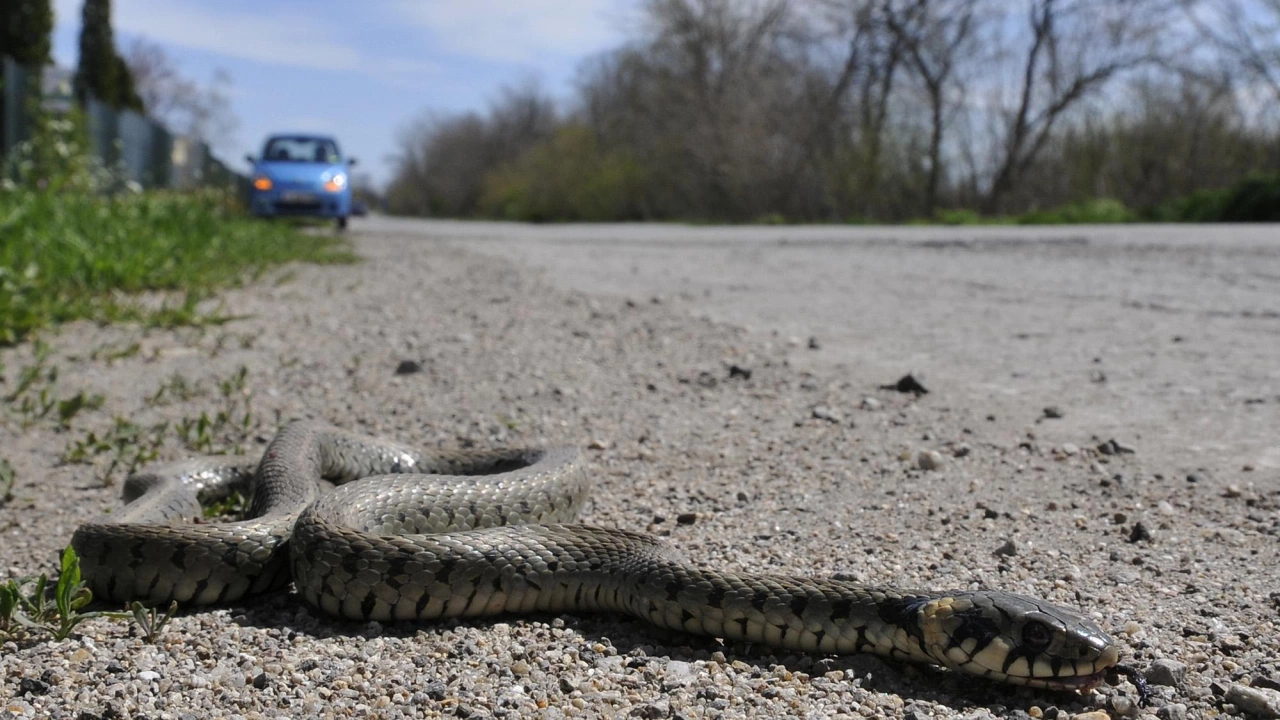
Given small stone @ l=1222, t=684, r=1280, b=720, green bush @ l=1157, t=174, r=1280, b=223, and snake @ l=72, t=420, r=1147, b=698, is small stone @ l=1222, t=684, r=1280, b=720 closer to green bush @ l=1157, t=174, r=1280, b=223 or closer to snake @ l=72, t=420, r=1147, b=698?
snake @ l=72, t=420, r=1147, b=698

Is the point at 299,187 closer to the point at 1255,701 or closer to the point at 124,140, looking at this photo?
the point at 124,140

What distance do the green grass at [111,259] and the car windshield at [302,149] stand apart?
10293 mm

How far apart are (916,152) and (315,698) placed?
2882cm

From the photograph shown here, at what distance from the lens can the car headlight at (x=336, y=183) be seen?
67.9ft

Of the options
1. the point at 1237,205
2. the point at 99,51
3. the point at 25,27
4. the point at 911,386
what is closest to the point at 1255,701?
the point at 911,386

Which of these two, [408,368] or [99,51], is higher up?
[99,51]

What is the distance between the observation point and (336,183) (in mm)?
20859

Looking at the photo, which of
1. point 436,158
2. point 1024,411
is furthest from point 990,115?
point 436,158

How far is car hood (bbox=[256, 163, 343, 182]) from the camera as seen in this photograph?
66.2ft

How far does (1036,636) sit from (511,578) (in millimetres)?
1219

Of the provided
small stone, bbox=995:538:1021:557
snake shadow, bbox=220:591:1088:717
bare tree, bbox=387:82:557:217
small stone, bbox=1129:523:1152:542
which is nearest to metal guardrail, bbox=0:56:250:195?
snake shadow, bbox=220:591:1088:717

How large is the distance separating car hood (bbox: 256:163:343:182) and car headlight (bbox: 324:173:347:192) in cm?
8

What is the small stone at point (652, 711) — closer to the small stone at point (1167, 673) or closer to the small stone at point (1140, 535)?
the small stone at point (1167, 673)

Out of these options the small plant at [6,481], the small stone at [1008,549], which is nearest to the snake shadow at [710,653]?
the small stone at [1008,549]
